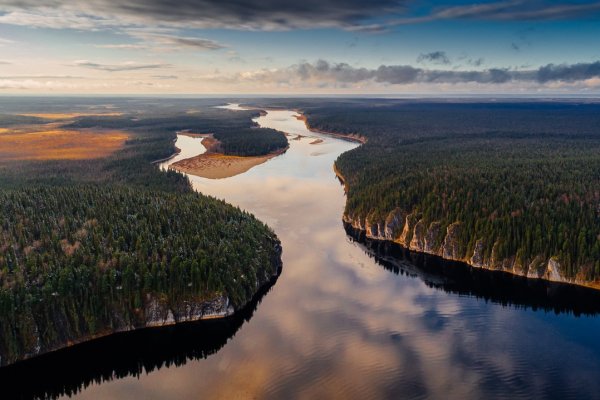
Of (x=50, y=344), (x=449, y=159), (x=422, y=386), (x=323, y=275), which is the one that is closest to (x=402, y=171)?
(x=449, y=159)

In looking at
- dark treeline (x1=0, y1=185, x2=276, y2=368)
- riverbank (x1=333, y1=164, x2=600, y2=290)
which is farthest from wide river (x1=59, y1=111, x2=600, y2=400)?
riverbank (x1=333, y1=164, x2=600, y2=290)

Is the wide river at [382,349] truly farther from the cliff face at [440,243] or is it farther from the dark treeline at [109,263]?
the cliff face at [440,243]

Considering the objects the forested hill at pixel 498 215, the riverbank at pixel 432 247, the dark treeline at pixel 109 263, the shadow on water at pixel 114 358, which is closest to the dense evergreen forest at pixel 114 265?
the dark treeline at pixel 109 263

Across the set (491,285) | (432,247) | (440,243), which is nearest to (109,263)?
(432,247)

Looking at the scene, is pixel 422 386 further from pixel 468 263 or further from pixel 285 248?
pixel 285 248

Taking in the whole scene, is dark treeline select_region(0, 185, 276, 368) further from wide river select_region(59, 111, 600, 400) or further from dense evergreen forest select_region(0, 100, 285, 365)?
wide river select_region(59, 111, 600, 400)
